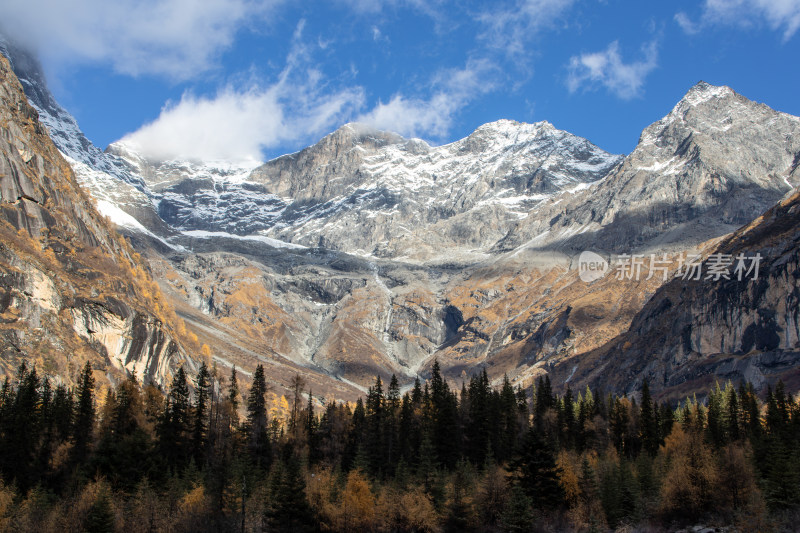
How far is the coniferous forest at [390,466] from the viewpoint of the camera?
7831 centimetres

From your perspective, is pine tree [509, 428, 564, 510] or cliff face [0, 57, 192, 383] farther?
cliff face [0, 57, 192, 383]

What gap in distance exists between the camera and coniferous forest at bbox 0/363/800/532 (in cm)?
7831

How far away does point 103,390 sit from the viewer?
151 m

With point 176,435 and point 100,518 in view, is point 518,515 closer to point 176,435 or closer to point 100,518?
point 100,518

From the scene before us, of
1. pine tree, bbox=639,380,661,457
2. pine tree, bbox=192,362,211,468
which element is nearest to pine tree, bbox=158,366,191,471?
pine tree, bbox=192,362,211,468

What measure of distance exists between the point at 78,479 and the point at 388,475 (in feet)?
128

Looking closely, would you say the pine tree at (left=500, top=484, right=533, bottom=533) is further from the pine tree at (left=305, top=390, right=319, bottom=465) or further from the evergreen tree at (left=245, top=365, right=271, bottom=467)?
the evergreen tree at (left=245, top=365, right=271, bottom=467)

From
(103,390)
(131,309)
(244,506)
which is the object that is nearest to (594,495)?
(244,506)

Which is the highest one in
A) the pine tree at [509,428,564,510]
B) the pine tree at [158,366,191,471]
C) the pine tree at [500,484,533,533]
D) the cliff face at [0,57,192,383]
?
the cliff face at [0,57,192,383]

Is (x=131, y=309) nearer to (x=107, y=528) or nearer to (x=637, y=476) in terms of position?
(x=107, y=528)

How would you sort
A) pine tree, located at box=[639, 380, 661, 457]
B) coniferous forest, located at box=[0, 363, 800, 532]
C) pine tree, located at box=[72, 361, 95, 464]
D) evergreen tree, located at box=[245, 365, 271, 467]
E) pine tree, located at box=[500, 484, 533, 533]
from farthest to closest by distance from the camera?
pine tree, located at box=[639, 380, 661, 457] < evergreen tree, located at box=[245, 365, 271, 467] < pine tree, located at box=[72, 361, 95, 464] < coniferous forest, located at box=[0, 363, 800, 532] < pine tree, located at box=[500, 484, 533, 533]

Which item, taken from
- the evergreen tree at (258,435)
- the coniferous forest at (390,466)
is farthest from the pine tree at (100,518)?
the evergreen tree at (258,435)

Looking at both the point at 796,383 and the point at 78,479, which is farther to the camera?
the point at 796,383

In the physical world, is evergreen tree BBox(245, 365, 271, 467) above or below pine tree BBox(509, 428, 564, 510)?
above
